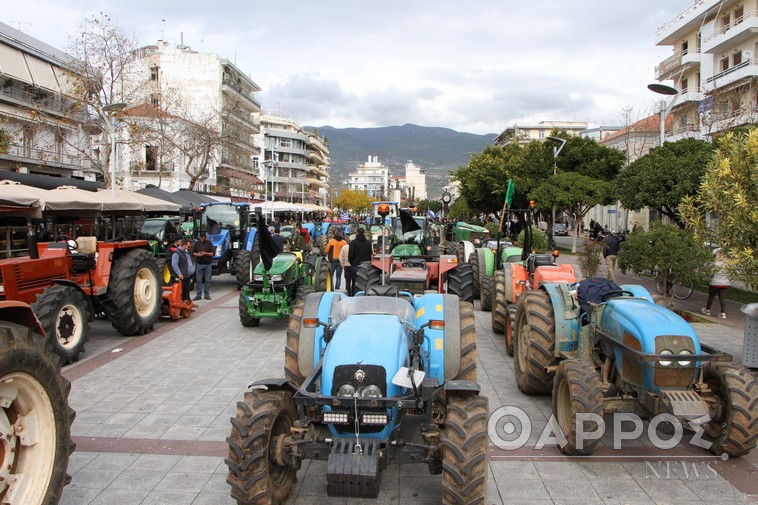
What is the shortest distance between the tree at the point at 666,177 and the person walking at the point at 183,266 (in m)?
13.0

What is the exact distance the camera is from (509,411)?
617 centimetres

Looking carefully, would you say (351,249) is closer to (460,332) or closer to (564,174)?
(460,332)

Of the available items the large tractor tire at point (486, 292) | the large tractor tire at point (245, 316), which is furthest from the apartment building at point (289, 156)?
the large tractor tire at point (245, 316)

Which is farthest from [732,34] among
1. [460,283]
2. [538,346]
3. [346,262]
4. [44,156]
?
[44,156]

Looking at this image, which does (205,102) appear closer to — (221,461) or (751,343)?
(751,343)

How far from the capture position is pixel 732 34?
30422 millimetres

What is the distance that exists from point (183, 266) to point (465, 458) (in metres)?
10.0

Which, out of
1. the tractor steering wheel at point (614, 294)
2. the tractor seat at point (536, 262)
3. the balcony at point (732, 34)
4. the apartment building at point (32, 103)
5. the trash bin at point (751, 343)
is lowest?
the trash bin at point (751, 343)

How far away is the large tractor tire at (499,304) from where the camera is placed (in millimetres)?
9758

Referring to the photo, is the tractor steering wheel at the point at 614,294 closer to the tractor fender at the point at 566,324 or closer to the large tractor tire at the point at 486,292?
the tractor fender at the point at 566,324

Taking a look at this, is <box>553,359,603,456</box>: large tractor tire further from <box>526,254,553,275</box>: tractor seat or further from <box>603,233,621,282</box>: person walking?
<box>603,233,621,282</box>: person walking

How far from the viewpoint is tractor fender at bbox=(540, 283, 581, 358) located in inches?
248

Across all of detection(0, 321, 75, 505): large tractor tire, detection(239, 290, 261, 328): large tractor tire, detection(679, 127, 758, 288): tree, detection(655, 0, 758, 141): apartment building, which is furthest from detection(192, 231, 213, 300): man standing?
detection(655, 0, 758, 141): apartment building

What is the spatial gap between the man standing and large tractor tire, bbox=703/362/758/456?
10.9m
